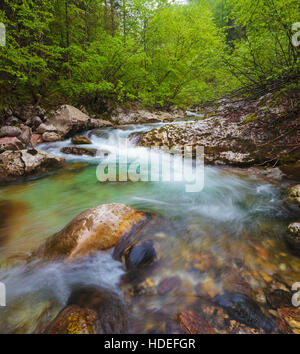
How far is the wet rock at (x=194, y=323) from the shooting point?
134cm

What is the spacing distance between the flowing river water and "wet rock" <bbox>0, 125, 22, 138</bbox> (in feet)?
11.5

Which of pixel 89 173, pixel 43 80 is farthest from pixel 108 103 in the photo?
pixel 89 173

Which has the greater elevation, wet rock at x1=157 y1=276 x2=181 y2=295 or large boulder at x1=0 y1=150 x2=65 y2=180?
large boulder at x1=0 y1=150 x2=65 y2=180

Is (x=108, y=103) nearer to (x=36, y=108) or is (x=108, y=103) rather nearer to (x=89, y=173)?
(x=36, y=108)

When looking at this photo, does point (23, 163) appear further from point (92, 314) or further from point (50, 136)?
point (92, 314)

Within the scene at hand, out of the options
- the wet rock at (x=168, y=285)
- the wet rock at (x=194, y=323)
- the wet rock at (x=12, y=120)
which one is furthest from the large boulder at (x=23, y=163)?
the wet rock at (x=194, y=323)

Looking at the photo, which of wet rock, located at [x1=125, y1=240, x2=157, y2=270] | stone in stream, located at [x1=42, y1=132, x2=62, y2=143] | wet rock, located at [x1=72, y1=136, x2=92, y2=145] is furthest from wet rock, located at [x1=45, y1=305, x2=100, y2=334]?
stone in stream, located at [x1=42, y1=132, x2=62, y2=143]

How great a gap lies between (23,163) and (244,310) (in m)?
5.72

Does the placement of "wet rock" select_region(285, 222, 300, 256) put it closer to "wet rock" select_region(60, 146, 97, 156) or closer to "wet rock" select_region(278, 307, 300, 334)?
"wet rock" select_region(278, 307, 300, 334)

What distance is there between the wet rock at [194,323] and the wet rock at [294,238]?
1.55 m

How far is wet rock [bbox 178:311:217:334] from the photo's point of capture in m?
1.34

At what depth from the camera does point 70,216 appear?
122 inches

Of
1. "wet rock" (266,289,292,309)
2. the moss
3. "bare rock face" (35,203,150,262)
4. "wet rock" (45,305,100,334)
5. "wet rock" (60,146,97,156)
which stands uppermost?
the moss

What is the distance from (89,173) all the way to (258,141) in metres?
4.75
